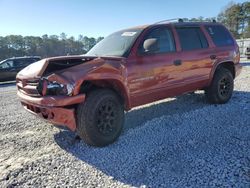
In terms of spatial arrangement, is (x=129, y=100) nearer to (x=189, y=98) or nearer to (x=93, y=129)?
(x=93, y=129)

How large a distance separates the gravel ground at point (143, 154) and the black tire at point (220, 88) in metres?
0.53

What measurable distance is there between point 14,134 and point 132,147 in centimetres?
236

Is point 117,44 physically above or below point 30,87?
above

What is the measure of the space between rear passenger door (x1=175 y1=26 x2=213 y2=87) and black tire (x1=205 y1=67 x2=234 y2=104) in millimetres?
312

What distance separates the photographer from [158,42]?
16.7ft

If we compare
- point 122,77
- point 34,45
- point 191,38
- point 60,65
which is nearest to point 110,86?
point 122,77

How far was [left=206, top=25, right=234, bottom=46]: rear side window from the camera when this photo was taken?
6363 mm

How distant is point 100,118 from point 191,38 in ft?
9.71

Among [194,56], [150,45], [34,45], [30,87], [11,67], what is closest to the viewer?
[30,87]

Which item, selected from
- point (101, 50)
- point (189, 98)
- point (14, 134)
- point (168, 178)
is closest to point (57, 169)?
point (168, 178)

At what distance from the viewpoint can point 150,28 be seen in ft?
16.7

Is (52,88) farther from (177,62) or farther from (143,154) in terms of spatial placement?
(177,62)

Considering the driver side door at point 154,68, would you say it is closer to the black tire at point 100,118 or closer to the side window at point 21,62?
the black tire at point 100,118

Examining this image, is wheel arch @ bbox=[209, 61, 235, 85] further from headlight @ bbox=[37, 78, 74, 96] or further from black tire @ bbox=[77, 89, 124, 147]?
headlight @ bbox=[37, 78, 74, 96]
